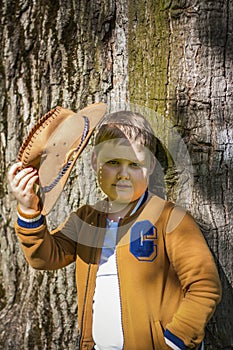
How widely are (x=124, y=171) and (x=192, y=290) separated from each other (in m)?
0.51

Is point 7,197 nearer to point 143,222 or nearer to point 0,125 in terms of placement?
point 0,125

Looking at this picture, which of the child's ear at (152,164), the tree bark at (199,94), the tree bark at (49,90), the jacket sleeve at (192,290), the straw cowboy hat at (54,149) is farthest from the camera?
the tree bark at (49,90)

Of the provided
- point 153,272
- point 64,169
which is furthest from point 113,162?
point 153,272

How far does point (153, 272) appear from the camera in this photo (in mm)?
2613

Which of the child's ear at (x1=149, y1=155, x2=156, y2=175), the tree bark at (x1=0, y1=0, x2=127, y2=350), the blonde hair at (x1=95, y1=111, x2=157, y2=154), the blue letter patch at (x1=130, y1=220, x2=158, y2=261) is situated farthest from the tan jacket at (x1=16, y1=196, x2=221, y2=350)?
the tree bark at (x1=0, y1=0, x2=127, y2=350)

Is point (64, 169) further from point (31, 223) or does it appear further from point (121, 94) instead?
point (121, 94)

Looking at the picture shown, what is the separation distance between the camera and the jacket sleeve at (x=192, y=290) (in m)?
2.52

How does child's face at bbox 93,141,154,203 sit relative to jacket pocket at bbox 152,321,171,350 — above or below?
above

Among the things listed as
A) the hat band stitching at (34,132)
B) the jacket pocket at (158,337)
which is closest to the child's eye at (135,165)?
the hat band stitching at (34,132)

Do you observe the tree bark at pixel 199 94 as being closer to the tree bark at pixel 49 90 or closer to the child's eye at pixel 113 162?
the tree bark at pixel 49 90

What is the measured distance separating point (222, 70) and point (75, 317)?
1299 millimetres

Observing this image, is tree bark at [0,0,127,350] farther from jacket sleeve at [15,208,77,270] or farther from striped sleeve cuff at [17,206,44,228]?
striped sleeve cuff at [17,206,44,228]

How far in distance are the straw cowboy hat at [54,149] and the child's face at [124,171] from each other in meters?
0.13

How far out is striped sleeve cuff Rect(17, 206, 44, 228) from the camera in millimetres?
2645
